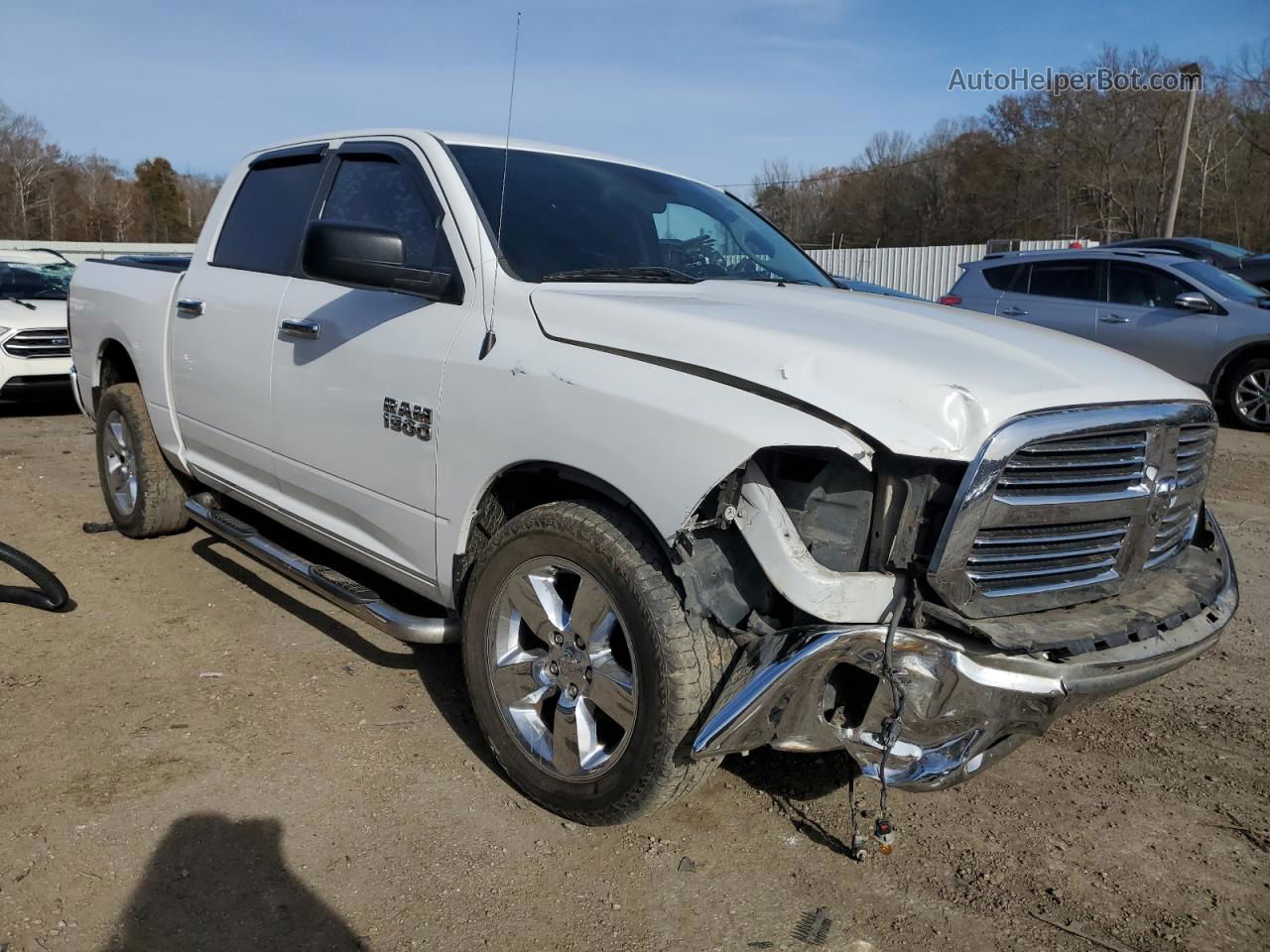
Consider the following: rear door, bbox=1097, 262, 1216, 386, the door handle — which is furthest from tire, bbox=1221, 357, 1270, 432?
the door handle

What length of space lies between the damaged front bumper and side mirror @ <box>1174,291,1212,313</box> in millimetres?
9202

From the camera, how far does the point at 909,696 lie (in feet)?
7.25

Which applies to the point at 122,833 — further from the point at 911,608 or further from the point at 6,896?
the point at 911,608

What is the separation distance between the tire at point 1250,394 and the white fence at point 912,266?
14.8 meters

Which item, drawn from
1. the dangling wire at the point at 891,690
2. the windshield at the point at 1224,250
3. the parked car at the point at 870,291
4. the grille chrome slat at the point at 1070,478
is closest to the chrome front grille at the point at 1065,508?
the grille chrome slat at the point at 1070,478

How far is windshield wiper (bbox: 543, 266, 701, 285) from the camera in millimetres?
3113

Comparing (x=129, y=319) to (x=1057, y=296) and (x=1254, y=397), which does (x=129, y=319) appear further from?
(x=1254, y=397)

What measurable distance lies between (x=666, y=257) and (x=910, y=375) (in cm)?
143

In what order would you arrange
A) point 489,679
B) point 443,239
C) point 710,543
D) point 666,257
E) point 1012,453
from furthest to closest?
point 666,257, point 443,239, point 489,679, point 710,543, point 1012,453

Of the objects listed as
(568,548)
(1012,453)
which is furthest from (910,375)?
(568,548)

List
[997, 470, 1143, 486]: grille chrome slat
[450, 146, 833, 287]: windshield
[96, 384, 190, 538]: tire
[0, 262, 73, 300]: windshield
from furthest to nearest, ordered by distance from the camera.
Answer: [0, 262, 73, 300]: windshield → [96, 384, 190, 538]: tire → [450, 146, 833, 287]: windshield → [997, 470, 1143, 486]: grille chrome slat

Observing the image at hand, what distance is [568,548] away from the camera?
2.68 metres

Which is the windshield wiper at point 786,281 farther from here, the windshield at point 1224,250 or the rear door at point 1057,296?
the windshield at point 1224,250

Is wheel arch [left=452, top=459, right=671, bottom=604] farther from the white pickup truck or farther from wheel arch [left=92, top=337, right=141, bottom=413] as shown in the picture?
wheel arch [left=92, top=337, right=141, bottom=413]
